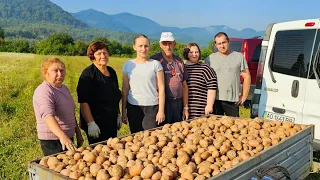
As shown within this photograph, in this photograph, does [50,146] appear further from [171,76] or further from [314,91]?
[314,91]

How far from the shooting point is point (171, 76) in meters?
4.39

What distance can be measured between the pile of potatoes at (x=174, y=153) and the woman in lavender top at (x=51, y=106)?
54 cm

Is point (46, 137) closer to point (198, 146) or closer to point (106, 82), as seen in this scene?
point (106, 82)

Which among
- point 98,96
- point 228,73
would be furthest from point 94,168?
point 228,73

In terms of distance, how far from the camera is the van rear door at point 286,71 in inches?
174

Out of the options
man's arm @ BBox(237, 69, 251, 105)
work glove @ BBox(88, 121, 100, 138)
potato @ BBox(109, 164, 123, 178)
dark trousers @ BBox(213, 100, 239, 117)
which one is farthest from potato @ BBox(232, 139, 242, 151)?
man's arm @ BBox(237, 69, 251, 105)

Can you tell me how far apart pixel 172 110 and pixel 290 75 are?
5.56ft

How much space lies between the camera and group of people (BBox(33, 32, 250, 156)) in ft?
10.9

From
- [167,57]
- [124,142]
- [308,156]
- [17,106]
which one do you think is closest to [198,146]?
[124,142]

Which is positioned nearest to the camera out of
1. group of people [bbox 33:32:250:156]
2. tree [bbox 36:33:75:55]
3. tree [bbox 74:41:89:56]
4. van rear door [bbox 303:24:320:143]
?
group of people [bbox 33:32:250:156]

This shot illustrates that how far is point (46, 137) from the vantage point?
3.33 metres

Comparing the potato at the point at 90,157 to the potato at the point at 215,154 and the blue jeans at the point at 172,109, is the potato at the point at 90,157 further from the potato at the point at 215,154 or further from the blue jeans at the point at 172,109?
the blue jeans at the point at 172,109

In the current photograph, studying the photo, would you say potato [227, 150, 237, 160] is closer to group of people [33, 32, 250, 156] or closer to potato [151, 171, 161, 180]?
potato [151, 171, 161, 180]

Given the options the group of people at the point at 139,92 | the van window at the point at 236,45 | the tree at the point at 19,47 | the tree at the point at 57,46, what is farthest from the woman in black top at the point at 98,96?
the tree at the point at 19,47
